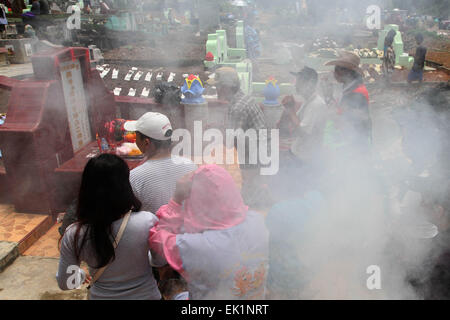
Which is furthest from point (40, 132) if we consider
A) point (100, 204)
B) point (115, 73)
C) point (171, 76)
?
point (115, 73)

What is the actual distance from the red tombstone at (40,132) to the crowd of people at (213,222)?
139cm

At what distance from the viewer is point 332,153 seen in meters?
3.37

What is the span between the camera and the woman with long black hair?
5.21 ft

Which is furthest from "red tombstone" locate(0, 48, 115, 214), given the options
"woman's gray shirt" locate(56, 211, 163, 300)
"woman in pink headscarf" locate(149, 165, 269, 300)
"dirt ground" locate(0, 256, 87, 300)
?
"woman in pink headscarf" locate(149, 165, 269, 300)

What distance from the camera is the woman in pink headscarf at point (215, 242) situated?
153 centimetres

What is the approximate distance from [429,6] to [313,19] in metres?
15.8

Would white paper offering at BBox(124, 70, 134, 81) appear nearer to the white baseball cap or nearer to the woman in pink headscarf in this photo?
the white baseball cap

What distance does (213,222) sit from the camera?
1.56 m

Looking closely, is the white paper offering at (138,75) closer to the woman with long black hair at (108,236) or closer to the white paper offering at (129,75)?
the white paper offering at (129,75)

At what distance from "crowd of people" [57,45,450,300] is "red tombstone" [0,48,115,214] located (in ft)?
4.55

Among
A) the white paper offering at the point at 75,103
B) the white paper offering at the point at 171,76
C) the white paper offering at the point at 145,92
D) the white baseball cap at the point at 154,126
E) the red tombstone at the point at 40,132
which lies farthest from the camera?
the white paper offering at the point at 171,76

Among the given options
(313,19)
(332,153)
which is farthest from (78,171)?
(313,19)

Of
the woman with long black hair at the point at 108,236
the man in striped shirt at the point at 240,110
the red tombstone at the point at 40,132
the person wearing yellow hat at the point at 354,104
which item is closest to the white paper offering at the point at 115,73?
the red tombstone at the point at 40,132

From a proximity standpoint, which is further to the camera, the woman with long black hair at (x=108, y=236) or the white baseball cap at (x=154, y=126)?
the white baseball cap at (x=154, y=126)
